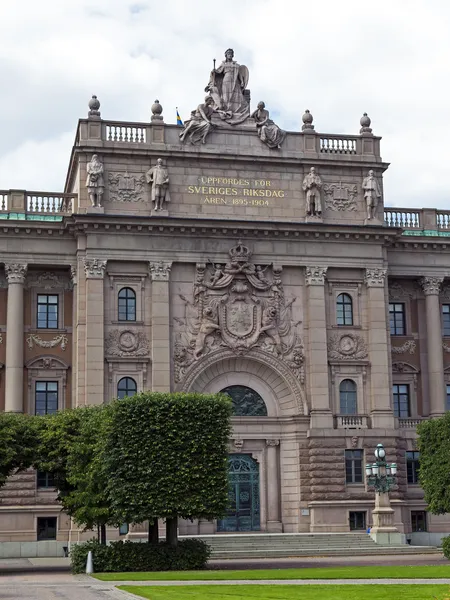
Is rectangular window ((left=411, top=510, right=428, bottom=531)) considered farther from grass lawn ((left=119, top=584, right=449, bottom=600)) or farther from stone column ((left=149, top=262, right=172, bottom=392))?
grass lawn ((left=119, top=584, right=449, bottom=600))

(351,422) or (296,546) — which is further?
(351,422)

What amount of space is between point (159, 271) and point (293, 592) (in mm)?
33732

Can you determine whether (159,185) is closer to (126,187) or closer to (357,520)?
(126,187)

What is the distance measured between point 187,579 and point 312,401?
1032 inches

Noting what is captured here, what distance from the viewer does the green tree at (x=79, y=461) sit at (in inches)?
1886

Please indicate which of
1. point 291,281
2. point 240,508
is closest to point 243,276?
point 291,281

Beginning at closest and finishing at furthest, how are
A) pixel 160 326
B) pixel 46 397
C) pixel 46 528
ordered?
pixel 46 528 → pixel 160 326 → pixel 46 397

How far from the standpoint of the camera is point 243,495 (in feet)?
210

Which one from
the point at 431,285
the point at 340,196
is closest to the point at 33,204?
the point at 340,196

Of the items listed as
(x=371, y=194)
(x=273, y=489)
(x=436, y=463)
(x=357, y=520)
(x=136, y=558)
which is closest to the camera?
(x=136, y=558)

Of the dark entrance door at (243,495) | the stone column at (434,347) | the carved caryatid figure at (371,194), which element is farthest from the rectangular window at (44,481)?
the carved caryatid figure at (371,194)

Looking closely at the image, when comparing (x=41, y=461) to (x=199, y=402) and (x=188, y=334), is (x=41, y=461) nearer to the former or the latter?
(x=199, y=402)

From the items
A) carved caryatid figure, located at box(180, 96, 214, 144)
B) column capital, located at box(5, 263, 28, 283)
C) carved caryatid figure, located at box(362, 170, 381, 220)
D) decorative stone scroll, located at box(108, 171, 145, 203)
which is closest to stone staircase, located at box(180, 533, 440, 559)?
column capital, located at box(5, 263, 28, 283)

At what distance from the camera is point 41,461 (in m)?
50.2
